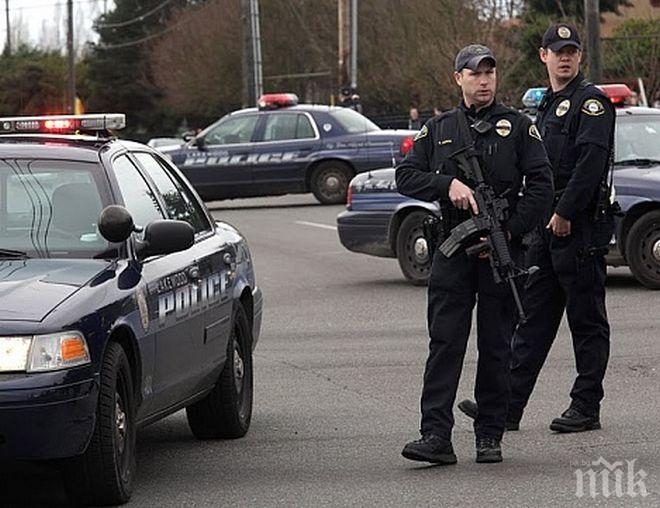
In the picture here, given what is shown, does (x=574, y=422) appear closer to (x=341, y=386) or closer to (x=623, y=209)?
(x=341, y=386)

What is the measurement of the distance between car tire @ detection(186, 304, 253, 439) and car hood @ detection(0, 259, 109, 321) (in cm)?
141

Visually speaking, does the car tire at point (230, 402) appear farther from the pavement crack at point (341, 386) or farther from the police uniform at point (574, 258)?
the police uniform at point (574, 258)

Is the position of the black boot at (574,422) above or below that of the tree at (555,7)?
below

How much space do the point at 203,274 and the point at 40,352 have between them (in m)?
1.79

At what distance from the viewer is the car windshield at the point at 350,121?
26.6 metres

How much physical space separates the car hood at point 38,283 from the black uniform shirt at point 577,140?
2.32 meters

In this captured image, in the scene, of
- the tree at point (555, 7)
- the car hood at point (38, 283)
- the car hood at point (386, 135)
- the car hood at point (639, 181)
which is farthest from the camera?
the tree at point (555, 7)

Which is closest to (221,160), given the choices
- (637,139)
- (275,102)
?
(275,102)

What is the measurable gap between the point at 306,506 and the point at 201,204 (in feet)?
7.87

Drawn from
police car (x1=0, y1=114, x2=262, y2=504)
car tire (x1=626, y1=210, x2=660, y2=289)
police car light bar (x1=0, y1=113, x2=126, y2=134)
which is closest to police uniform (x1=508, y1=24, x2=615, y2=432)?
police car (x1=0, y1=114, x2=262, y2=504)

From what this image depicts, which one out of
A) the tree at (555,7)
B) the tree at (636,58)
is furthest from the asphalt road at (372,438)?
the tree at (555,7)

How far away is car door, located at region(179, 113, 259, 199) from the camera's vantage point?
87.0ft

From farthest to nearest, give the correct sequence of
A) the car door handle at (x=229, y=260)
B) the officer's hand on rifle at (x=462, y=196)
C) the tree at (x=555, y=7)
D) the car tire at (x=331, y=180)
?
the tree at (x=555, y=7) → the car tire at (x=331, y=180) → the car door handle at (x=229, y=260) → the officer's hand on rifle at (x=462, y=196)

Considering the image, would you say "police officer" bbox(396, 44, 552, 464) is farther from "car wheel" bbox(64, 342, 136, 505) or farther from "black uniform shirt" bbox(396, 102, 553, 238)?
"car wheel" bbox(64, 342, 136, 505)
